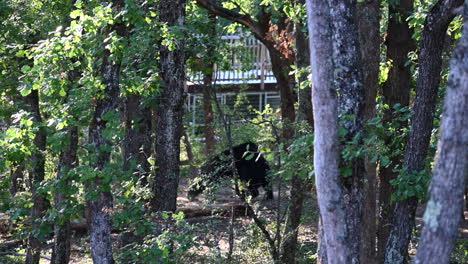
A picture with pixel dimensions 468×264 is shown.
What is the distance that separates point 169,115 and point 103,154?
134cm

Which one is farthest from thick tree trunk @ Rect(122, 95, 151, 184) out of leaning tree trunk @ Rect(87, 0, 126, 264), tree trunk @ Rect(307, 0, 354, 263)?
tree trunk @ Rect(307, 0, 354, 263)

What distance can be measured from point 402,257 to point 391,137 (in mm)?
1432

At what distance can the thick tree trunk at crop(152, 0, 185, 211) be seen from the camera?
945 centimetres

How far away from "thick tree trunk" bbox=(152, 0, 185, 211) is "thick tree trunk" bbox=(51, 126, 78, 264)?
118 centimetres

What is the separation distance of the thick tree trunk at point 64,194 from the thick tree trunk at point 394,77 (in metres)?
5.07

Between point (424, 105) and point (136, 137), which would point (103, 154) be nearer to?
point (136, 137)

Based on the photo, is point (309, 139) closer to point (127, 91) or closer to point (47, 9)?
point (127, 91)

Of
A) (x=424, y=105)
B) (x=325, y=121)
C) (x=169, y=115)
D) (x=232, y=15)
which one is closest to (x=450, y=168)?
(x=325, y=121)

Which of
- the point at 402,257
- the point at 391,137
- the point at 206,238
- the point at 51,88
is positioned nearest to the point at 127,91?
the point at 51,88

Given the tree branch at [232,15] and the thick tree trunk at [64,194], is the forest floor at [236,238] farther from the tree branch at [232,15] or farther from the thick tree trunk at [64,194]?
the tree branch at [232,15]

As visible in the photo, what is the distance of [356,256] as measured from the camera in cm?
639

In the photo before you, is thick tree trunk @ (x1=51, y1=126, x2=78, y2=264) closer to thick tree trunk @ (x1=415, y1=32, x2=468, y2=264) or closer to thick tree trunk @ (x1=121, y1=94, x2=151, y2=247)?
thick tree trunk @ (x1=121, y1=94, x2=151, y2=247)

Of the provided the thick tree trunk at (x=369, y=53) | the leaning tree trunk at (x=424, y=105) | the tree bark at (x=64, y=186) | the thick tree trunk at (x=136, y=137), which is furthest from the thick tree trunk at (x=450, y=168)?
the thick tree trunk at (x=136, y=137)

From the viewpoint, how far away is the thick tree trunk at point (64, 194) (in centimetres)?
858
